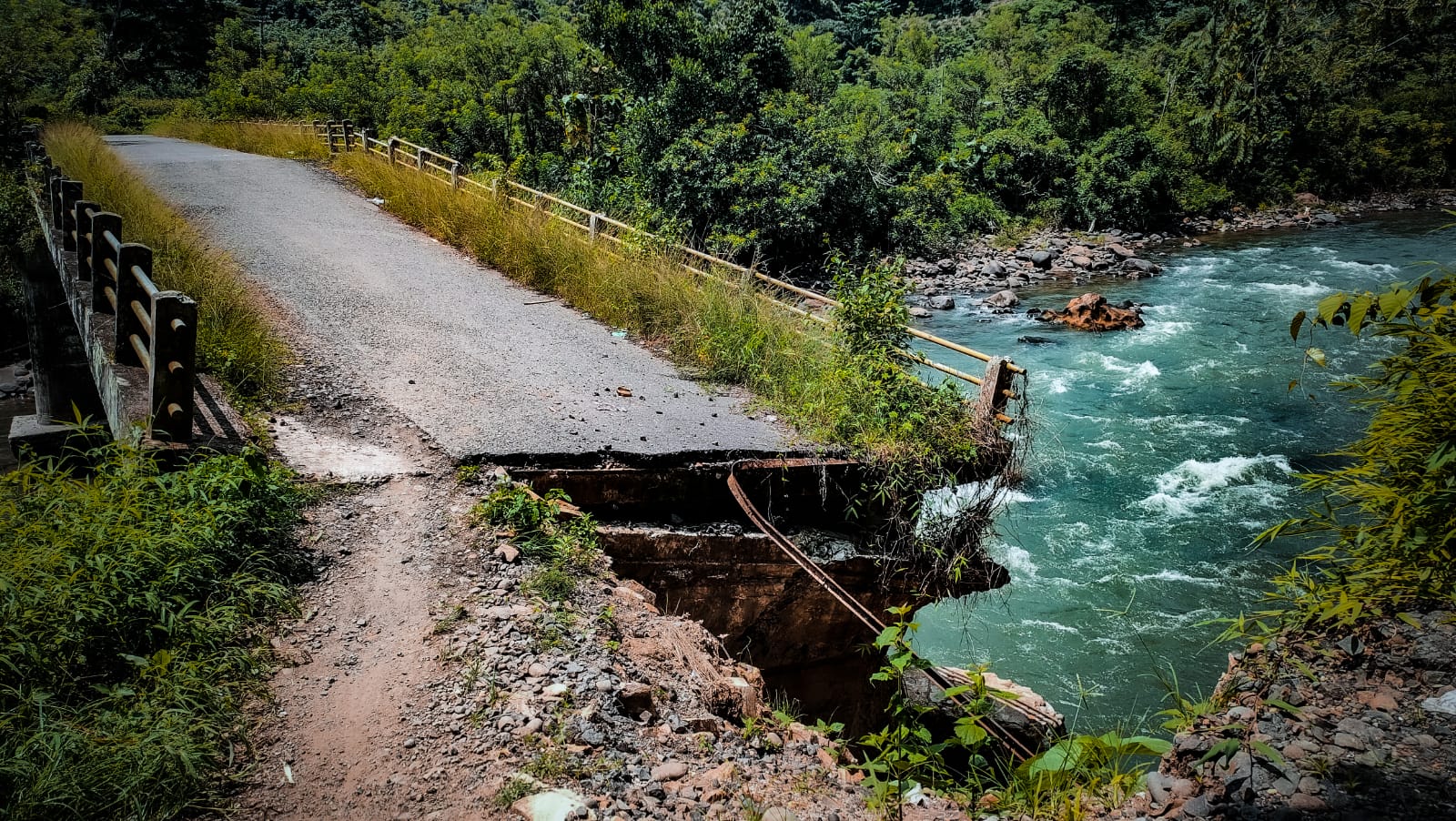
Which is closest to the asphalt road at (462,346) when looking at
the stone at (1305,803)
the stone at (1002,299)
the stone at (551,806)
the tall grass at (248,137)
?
Answer: the stone at (551,806)

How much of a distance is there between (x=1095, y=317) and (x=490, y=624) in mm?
16542

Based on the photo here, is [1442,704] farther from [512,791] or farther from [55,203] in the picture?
[55,203]

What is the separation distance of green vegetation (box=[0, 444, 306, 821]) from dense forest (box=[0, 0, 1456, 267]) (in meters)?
7.65

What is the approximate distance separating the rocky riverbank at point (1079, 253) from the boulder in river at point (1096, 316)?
1682 mm

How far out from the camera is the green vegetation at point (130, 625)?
10.2ft

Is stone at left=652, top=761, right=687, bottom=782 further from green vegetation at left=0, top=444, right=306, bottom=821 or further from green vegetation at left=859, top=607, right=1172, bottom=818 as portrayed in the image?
green vegetation at left=0, top=444, right=306, bottom=821

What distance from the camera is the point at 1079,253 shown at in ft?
78.5

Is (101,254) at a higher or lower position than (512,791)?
higher

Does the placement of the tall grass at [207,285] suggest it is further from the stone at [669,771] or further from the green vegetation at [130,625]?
the stone at [669,771]

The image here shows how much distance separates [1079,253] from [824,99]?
10.2 metres

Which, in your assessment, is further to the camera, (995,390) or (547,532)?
(995,390)

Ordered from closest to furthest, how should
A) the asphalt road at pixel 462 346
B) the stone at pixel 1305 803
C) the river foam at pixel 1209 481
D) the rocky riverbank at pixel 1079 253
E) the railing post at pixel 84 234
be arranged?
1. the stone at pixel 1305 803
2. the asphalt road at pixel 462 346
3. the railing post at pixel 84 234
4. the river foam at pixel 1209 481
5. the rocky riverbank at pixel 1079 253

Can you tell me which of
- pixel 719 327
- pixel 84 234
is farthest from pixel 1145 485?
pixel 84 234

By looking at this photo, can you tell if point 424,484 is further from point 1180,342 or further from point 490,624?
point 1180,342
